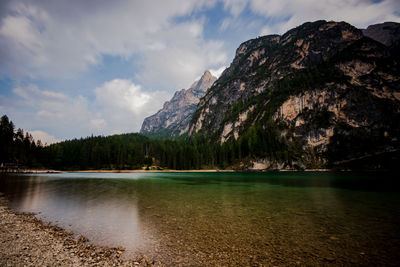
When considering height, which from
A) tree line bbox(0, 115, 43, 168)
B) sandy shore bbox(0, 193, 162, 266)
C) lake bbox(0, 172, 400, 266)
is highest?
tree line bbox(0, 115, 43, 168)

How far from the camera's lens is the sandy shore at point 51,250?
7.71 m

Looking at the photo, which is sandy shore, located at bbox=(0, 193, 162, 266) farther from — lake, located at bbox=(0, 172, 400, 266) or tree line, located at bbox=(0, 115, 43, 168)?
tree line, located at bbox=(0, 115, 43, 168)

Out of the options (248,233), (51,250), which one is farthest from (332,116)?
(51,250)

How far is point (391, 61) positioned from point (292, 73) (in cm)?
6734

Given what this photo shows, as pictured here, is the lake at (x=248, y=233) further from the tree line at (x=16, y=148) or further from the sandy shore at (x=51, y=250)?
the tree line at (x=16, y=148)

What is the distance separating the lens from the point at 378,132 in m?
106

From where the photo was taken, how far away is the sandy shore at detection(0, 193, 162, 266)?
7.71 meters

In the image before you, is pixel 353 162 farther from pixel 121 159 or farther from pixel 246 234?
pixel 121 159

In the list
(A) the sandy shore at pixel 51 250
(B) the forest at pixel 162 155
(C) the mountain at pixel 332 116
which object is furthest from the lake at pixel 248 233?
(B) the forest at pixel 162 155

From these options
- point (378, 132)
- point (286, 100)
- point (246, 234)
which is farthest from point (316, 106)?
point (246, 234)

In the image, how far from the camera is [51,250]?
8.99m

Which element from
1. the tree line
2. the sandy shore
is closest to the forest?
the tree line

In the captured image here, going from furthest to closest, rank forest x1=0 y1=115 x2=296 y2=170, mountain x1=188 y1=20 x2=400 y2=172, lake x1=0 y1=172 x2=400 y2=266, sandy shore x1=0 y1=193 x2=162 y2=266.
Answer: forest x1=0 y1=115 x2=296 y2=170 < mountain x1=188 y1=20 x2=400 y2=172 < lake x1=0 y1=172 x2=400 y2=266 < sandy shore x1=0 y1=193 x2=162 y2=266

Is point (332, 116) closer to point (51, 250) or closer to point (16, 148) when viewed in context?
point (51, 250)
